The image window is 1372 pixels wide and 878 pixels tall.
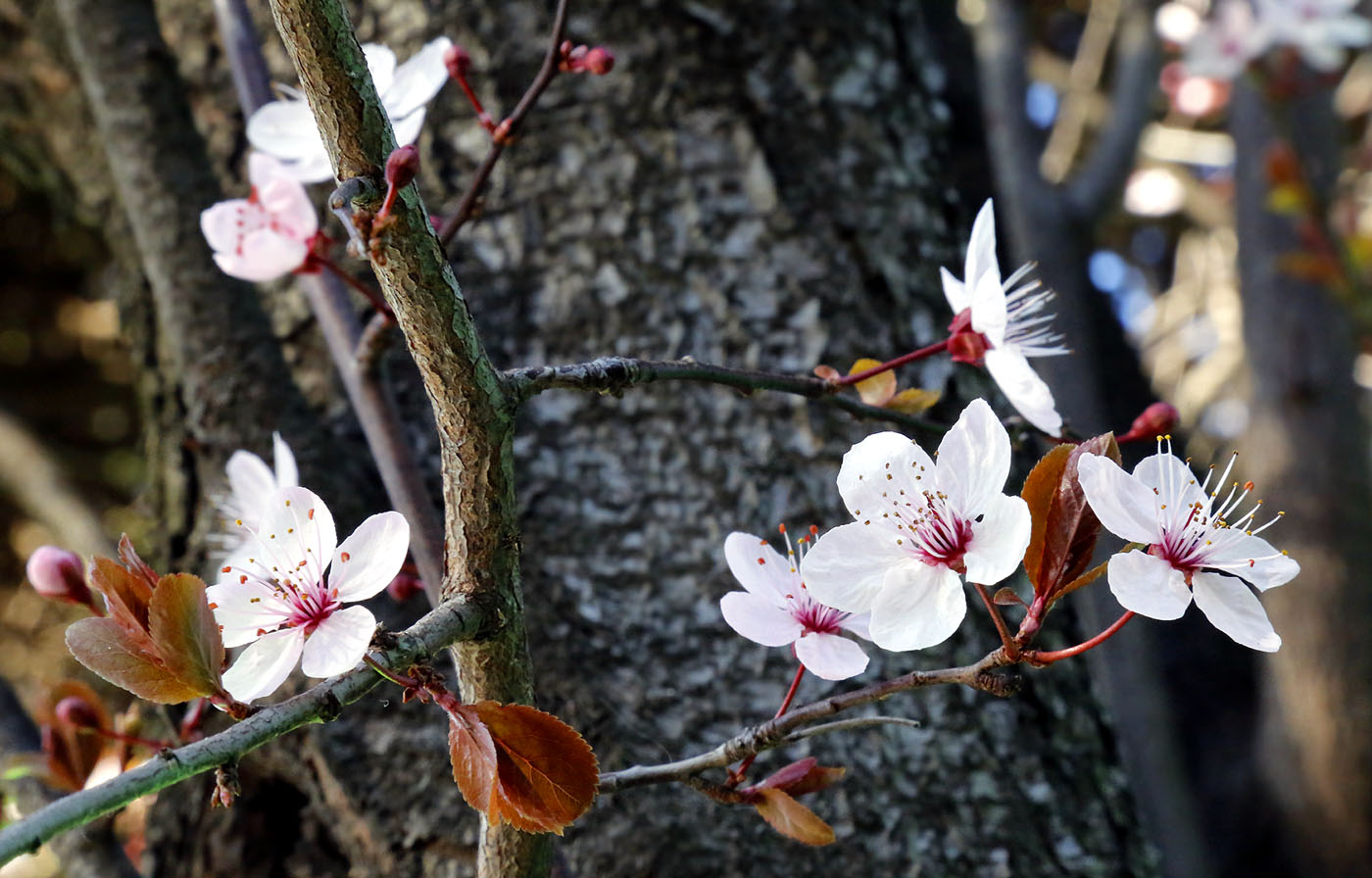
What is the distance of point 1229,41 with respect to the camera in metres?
2.31

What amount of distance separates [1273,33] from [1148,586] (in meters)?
2.32

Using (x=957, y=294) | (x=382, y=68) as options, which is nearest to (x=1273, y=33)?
(x=957, y=294)

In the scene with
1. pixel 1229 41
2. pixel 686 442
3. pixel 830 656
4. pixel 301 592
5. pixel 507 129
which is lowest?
pixel 1229 41

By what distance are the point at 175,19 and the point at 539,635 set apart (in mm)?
773

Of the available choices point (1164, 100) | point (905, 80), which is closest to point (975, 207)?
point (905, 80)

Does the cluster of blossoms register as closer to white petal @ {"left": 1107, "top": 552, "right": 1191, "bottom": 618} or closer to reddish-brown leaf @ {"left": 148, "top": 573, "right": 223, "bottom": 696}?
white petal @ {"left": 1107, "top": 552, "right": 1191, "bottom": 618}

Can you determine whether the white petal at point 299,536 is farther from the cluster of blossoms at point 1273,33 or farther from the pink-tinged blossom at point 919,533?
the cluster of blossoms at point 1273,33

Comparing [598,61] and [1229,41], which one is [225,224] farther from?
[1229,41]

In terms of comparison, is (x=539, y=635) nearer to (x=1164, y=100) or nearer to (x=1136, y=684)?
(x=1136, y=684)

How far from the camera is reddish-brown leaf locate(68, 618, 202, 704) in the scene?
0.41 meters

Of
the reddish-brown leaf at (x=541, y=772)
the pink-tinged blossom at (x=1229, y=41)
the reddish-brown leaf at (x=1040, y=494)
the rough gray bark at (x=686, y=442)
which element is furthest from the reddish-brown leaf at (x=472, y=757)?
the pink-tinged blossom at (x=1229, y=41)

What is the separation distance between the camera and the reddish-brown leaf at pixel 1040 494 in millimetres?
425

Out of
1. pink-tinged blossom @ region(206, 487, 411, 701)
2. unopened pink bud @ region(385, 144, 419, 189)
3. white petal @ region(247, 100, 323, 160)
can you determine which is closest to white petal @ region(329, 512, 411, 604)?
pink-tinged blossom @ region(206, 487, 411, 701)

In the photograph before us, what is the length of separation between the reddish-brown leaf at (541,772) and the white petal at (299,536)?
0.10 metres
